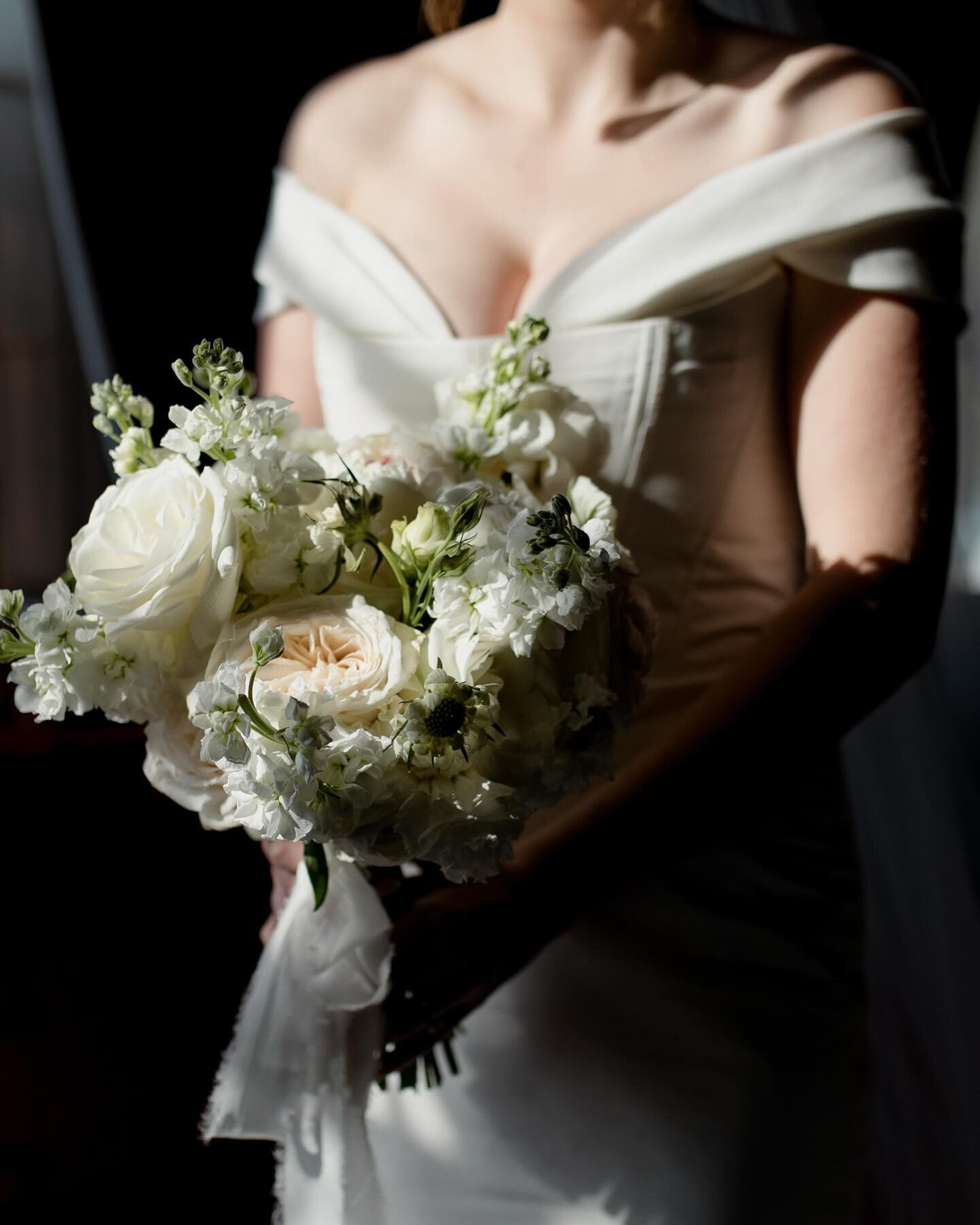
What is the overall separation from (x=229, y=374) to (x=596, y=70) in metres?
0.73

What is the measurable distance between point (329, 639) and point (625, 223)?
2.18 ft

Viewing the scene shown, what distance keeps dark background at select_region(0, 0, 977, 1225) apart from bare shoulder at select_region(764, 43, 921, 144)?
1.32 meters

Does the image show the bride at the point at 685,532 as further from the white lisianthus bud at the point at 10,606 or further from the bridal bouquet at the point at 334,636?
the white lisianthus bud at the point at 10,606

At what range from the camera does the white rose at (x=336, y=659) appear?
640 millimetres

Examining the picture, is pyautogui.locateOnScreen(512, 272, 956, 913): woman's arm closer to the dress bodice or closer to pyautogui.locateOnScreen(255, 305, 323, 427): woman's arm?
the dress bodice

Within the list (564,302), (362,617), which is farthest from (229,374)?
(564,302)

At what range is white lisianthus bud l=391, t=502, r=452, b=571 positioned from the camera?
69 centimetres

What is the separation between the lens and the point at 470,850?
26.2 inches

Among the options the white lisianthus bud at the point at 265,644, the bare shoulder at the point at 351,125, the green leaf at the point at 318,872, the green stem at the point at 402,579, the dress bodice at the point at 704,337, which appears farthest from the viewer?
the bare shoulder at the point at 351,125

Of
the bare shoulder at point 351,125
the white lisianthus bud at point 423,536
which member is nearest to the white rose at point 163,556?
the white lisianthus bud at point 423,536

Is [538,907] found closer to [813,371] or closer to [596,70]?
[813,371]

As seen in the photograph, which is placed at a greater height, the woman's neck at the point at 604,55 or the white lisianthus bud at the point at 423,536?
the woman's neck at the point at 604,55

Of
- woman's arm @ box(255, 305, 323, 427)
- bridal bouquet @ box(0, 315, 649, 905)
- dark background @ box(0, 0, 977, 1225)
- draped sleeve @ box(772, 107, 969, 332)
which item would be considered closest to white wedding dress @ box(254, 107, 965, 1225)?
draped sleeve @ box(772, 107, 969, 332)

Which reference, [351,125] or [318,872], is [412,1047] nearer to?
[318,872]
